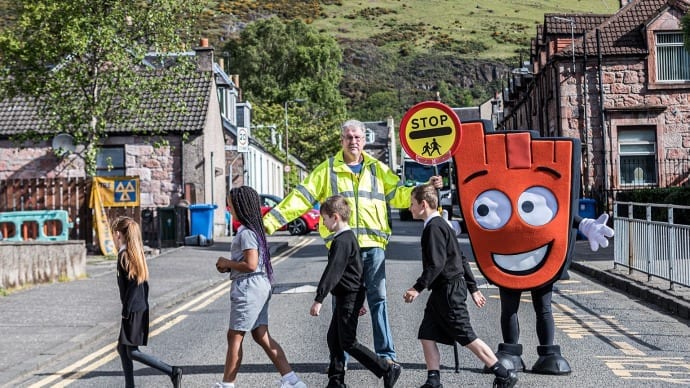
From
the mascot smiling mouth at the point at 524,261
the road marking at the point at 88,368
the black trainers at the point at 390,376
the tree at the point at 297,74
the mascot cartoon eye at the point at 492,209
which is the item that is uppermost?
the tree at the point at 297,74

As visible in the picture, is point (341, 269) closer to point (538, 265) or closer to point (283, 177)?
point (538, 265)

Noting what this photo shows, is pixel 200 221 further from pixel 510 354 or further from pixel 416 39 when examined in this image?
pixel 416 39

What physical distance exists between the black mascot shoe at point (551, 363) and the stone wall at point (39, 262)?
10154 millimetres

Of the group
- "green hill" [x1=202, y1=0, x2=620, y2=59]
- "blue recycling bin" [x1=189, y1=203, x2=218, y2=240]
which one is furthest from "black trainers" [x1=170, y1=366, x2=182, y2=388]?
"green hill" [x1=202, y1=0, x2=620, y2=59]

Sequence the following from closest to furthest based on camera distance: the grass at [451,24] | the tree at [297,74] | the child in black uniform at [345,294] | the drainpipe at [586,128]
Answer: the child in black uniform at [345,294] < the drainpipe at [586,128] < the tree at [297,74] < the grass at [451,24]

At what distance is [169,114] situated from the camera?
32969 millimetres

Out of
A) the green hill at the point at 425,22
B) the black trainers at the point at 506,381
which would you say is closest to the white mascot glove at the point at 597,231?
the black trainers at the point at 506,381

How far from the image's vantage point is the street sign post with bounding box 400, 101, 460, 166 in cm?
811

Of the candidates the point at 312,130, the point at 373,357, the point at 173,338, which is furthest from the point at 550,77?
the point at 312,130

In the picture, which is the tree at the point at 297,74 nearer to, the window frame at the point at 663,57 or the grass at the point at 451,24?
the window frame at the point at 663,57

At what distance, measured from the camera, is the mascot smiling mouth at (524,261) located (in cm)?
792

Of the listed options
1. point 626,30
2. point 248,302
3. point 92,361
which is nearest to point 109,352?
point 92,361

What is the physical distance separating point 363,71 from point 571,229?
174671mm

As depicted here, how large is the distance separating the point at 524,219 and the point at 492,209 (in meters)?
0.29
